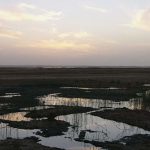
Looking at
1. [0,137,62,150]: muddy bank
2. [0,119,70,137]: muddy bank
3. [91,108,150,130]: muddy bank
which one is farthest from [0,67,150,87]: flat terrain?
[0,137,62,150]: muddy bank

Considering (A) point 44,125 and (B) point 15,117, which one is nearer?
(A) point 44,125

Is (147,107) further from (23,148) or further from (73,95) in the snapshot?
(23,148)

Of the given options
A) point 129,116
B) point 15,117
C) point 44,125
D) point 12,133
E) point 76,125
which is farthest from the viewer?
point 129,116

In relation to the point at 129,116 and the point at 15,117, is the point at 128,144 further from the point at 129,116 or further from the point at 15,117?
the point at 15,117

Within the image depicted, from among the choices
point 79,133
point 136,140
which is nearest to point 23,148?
point 79,133

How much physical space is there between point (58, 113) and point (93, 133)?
7295 millimetres

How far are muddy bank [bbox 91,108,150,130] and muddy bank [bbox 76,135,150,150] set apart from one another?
365cm

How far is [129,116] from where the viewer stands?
26.4 metres

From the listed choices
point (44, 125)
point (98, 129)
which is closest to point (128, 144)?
point (98, 129)

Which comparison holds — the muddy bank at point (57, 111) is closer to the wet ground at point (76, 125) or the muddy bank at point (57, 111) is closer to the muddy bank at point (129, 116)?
the wet ground at point (76, 125)

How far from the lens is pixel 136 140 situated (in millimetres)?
19078

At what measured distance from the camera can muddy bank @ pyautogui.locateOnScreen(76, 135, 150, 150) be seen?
17.7m

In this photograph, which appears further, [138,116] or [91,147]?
[138,116]

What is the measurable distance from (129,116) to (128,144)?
8.09 m
